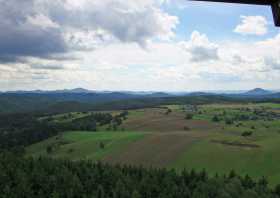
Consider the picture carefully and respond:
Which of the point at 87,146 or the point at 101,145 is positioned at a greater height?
the point at 101,145

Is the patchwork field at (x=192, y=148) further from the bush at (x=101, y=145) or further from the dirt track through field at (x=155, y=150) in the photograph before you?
the bush at (x=101, y=145)

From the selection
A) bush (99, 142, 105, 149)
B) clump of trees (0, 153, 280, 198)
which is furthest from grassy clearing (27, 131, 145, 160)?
clump of trees (0, 153, 280, 198)

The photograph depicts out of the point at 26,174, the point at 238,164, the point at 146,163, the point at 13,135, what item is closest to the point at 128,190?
the point at 146,163

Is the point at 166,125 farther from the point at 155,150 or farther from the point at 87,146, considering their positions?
the point at 87,146

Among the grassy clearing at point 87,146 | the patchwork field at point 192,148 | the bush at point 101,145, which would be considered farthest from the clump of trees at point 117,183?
the bush at point 101,145

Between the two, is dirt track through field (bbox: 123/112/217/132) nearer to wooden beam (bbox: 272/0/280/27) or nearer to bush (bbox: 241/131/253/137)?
bush (bbox: 241/131/253/137)

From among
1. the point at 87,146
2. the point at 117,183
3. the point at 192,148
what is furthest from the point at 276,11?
the point at 87,146

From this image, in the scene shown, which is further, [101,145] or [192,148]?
[101,145]
